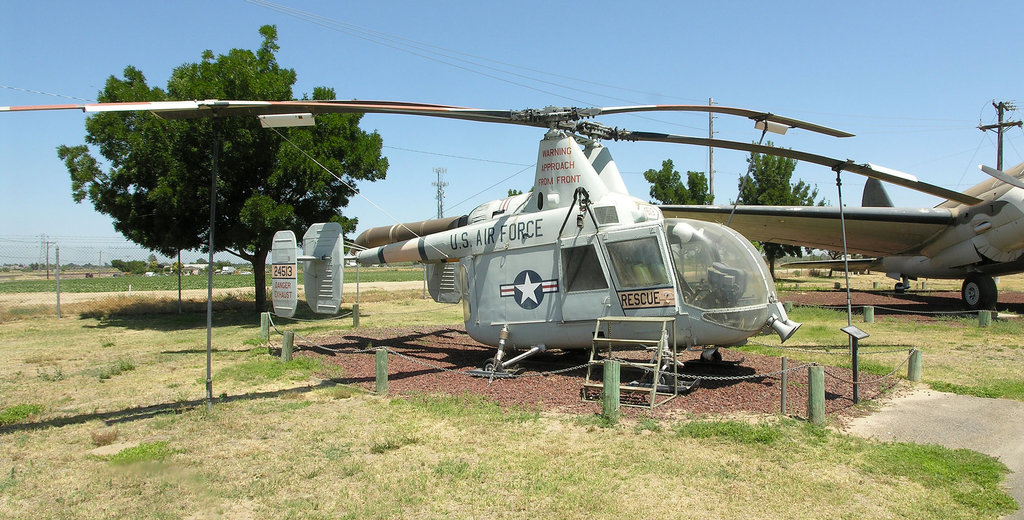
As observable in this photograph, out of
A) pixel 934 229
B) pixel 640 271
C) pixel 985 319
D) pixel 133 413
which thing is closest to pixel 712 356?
pixel 640 271

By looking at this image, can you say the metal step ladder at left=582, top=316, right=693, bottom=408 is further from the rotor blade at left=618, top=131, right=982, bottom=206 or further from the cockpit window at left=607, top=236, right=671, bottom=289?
the rotor blade at left=618, top=131, right=982, bottom=206

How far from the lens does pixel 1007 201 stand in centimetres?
1638

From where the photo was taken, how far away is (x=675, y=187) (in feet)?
107

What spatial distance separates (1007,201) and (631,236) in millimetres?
14137

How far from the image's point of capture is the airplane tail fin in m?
22.3

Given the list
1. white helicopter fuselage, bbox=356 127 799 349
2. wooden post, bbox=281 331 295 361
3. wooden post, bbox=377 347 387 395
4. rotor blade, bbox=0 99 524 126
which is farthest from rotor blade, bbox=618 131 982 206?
wooden post, bbox=281 331 295 361

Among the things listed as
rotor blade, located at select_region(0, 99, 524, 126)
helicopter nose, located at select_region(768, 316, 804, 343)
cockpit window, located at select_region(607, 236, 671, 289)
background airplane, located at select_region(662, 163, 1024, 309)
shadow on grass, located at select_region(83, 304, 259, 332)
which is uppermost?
rotor blade, located at select_region(0, 99, 524, 126)

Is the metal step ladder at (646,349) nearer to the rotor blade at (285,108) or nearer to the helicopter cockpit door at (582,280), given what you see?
the helicopter cockpit door at (582,280)

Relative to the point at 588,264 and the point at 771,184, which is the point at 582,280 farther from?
the point at 771,184

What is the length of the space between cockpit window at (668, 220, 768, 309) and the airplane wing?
7.35 meters

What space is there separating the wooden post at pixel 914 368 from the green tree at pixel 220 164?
600 inches

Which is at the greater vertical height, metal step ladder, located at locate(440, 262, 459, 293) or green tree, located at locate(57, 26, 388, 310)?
green tree, located at locate(57, 26, 388, 310)

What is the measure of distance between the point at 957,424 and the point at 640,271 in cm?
419

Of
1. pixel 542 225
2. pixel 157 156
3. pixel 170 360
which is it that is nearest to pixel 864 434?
pixel 542 225
